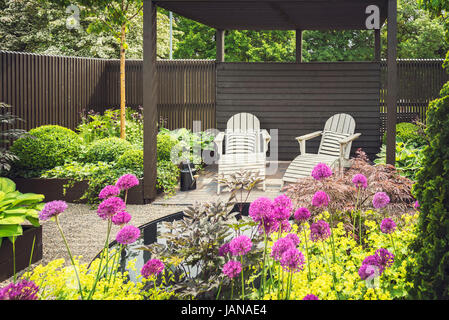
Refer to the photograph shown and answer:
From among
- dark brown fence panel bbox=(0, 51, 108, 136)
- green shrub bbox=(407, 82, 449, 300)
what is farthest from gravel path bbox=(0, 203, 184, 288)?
dark brown fence panel bbox=(0, 51, 108, 136)

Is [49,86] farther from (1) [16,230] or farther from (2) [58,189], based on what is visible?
(1) [16,230]

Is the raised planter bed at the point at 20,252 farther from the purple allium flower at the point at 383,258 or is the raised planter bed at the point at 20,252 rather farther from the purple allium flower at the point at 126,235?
the purple allium flower at the point at 383,258

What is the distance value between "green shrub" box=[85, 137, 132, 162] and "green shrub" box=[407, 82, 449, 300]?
5370 millimetres

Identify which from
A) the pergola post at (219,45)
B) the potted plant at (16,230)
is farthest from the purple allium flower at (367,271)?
the pergola post at (219,45)

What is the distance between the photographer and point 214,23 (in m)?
8.17

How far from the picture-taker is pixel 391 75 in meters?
5.10

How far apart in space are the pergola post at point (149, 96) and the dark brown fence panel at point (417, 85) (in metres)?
5.90

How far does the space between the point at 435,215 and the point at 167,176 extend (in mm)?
4868

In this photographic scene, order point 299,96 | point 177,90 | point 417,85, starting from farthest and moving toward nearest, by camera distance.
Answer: point 177,90
point 417,85
point 299,96

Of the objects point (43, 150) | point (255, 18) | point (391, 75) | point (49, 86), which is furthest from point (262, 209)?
point (49, 86)

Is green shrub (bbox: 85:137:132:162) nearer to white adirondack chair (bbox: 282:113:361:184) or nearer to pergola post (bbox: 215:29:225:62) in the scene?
white adirondack chair (bbox: 282:113:361:184)
